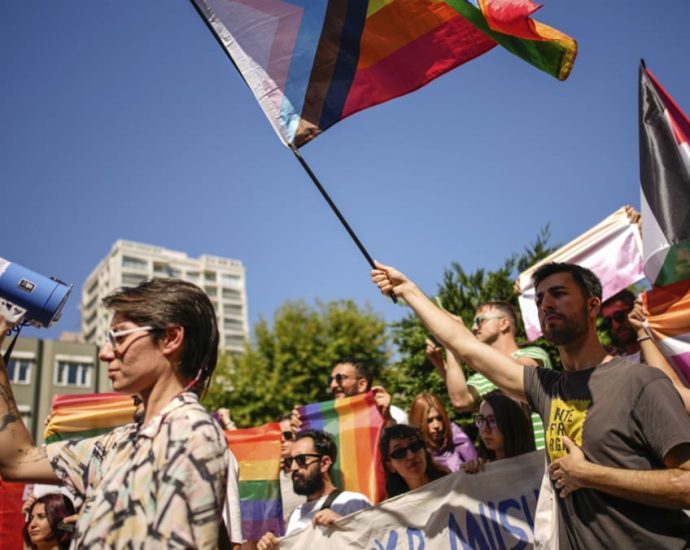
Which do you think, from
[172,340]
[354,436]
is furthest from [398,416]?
[172,340]

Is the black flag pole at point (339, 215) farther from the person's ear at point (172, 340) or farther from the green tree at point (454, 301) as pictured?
the green tree at point (454, 301)

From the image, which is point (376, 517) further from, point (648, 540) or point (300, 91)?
point (300, 91)

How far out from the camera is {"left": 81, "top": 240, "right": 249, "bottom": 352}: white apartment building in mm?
100438

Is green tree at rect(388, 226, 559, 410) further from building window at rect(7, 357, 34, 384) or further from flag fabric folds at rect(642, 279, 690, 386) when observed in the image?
building window at rect(7, 357, 34, 384)

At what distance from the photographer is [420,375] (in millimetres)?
12836

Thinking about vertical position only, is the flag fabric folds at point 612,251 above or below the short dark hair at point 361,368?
above

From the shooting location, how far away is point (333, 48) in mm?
4035

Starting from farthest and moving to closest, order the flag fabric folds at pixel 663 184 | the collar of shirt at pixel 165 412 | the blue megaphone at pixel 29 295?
the flag fabric folds at pixel 663 184
the blue megaphone at pixel 29 295
the collar of shirt at pixel 165 412

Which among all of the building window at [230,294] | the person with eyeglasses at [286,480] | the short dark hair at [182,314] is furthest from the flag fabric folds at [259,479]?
the building window at [230,294]

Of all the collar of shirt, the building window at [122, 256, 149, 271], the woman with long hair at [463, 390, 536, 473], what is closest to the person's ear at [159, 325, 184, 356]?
the collar of shirt

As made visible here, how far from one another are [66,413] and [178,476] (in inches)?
203

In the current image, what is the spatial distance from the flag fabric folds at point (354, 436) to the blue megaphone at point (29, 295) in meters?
3.12

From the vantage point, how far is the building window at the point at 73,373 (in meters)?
46.0

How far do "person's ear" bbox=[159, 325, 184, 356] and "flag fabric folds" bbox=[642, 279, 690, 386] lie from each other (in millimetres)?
3074
